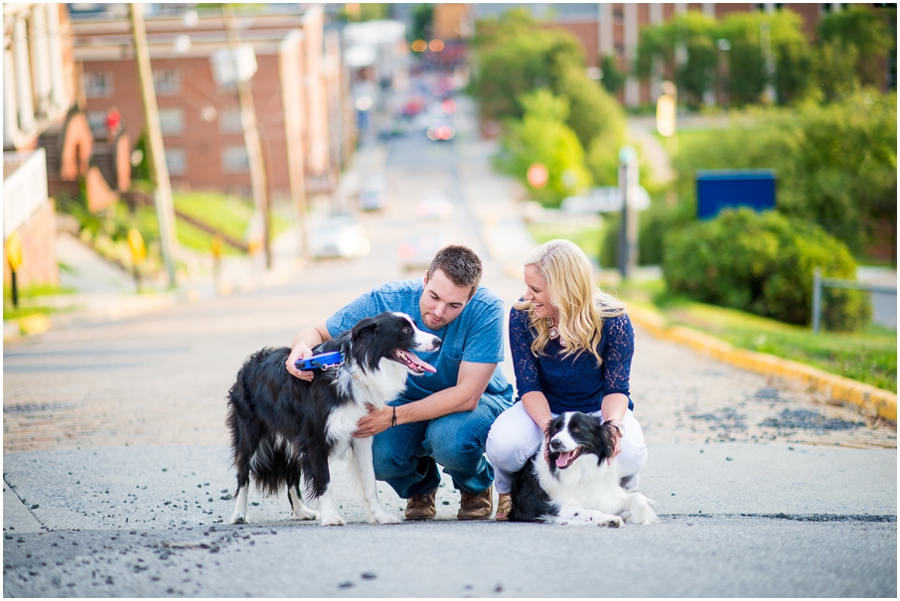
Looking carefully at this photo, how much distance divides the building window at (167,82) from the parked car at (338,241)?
835 inches

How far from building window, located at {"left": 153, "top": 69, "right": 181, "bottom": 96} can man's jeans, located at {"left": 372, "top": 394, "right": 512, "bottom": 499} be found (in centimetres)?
6002

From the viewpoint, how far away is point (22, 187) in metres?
22.7

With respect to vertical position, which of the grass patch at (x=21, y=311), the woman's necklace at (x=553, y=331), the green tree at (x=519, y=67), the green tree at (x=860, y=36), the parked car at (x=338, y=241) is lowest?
the parked car at (x=338, y=241)

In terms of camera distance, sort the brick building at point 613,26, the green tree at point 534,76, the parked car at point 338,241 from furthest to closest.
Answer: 1. the green tree at point 534,76
2. the brick building at point 613,26
3. the parked car at point 338,241

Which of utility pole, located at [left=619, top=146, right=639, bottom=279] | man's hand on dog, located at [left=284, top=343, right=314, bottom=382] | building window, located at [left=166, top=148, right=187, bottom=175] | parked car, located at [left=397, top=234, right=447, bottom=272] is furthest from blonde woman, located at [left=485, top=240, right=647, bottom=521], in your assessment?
building window, located at [left=166, top=148, right=187, bottom=175]

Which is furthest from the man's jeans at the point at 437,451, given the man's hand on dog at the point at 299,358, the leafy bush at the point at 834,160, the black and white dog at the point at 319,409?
the leafy bush at the point at 834,160

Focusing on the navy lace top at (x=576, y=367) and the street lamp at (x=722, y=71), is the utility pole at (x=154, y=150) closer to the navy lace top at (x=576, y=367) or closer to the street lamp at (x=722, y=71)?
the street lamp at (x=722, y=71)

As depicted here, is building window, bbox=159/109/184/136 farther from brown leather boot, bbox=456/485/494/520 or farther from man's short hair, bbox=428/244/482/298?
man's short hair, bbox=428/244/482/298

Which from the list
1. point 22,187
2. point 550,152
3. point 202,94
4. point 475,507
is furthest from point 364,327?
point 550,152

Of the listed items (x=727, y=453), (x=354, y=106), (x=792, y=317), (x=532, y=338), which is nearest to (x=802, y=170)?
(x=792, y=317)

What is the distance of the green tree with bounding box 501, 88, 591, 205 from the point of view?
67312mm

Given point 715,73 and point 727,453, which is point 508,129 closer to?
point 715,73

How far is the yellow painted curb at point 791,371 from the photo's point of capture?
8570 mm

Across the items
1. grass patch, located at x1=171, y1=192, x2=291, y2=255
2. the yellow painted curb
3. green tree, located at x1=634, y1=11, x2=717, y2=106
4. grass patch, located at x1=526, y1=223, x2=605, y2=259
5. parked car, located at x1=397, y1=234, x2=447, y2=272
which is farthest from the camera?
grass patch, located at x1=526, y1=223, x2=605, y2=259
